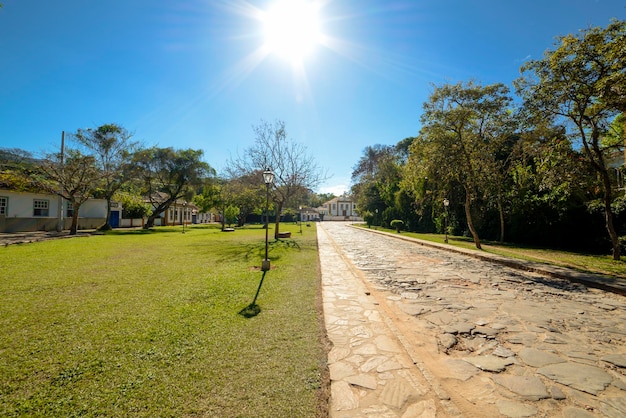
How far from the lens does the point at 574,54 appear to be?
805 cm

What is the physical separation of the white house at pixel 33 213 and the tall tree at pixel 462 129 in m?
26.1

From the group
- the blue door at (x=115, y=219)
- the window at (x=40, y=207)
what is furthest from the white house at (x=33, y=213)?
the blue door at (x=115, y=219)

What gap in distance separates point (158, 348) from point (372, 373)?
7.67ft

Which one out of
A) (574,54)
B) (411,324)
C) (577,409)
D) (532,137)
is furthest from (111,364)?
(532,137)

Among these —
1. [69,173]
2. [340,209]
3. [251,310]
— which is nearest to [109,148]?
[69,173]

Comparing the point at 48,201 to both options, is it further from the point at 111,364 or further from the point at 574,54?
the point at 574,54

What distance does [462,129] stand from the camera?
1313 cm

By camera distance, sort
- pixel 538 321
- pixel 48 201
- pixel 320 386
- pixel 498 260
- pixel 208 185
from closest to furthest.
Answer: pixel 320 386 → pixel 538 321 → pixel 498 260 → pixel 48 201 → pixel 208 185

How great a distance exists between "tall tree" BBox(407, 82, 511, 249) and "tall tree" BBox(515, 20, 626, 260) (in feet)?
9.44

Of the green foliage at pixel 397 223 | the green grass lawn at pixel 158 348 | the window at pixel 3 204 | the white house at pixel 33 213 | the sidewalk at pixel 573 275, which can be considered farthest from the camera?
the green foliage at pixel 397 223

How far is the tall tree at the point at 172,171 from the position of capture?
28.2 meters

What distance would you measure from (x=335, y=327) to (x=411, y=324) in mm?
1153

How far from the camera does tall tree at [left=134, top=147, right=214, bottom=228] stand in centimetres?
2816

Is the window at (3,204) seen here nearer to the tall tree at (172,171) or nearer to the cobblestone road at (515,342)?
the tall tree at (172,171)
